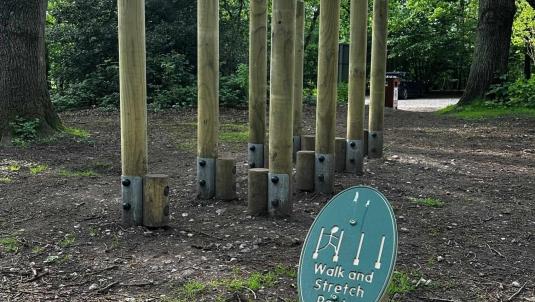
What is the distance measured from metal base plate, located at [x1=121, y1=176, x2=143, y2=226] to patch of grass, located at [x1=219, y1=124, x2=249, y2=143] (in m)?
4.88

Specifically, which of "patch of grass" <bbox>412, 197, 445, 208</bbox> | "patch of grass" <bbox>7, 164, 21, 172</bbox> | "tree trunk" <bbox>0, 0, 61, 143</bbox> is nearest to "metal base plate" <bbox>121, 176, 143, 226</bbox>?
"patch of grass" <bbox>412, 197, 445, 208</bbox>

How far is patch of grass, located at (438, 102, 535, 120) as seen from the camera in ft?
43.4

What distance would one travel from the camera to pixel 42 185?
19.1 feet

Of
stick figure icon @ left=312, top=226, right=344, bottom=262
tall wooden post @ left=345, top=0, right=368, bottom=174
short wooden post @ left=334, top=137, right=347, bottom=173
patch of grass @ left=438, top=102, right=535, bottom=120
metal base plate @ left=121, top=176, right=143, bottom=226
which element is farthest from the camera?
patch of grass @ left=438, top=102, right=535, bottom=120

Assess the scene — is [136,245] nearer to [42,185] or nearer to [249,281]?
[249,281]

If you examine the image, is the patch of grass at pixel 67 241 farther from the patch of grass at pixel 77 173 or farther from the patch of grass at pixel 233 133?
the patch of grass at pixel 233 133

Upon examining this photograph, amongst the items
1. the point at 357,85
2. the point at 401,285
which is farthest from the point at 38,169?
the point at 401,285

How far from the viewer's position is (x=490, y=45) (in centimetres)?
1462

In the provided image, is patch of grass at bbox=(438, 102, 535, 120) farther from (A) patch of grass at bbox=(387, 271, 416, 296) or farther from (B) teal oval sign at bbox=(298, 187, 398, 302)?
(B) teal oval sign at bbox=(298, 187, 398, 302)

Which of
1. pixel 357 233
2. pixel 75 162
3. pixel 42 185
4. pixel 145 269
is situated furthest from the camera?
pixel 75 162

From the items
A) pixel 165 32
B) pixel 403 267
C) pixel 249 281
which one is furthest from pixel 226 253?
pixel 165 32

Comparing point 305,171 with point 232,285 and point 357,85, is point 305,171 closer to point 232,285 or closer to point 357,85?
point 357,85

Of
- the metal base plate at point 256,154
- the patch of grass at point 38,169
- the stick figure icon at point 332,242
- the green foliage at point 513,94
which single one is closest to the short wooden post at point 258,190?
the metal base plate at point 256,154

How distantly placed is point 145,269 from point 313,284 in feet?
4.65
